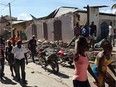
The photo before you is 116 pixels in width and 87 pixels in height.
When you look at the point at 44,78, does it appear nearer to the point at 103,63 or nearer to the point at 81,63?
the point at 103,63

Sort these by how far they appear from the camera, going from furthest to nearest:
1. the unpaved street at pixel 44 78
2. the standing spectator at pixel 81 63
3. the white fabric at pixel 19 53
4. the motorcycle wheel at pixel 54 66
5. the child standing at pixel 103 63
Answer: the motorcycle wheel at pixel 54 66, the unpaved street at pixel 44 78, the white fabric at pixel 19 53, the child standing at pixel 103 63, the standing spectator at pixel 81 63

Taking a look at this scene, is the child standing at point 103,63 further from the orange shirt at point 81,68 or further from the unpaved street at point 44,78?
the unpaved street at point 44,78

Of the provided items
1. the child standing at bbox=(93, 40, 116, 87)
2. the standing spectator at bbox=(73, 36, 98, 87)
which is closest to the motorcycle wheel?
the child standing at bbox=(93, 40, 116, 87)

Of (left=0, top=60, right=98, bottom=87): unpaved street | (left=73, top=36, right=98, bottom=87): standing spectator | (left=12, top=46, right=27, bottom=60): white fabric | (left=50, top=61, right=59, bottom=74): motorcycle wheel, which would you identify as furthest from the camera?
(left=50, top=61, right=59, bottom=74): motorcycle wheel

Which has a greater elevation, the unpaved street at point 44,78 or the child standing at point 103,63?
the child standing at point 103,63

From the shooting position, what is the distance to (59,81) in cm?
1141

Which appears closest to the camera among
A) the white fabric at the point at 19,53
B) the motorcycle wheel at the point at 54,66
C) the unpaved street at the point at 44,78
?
the white fabric at the point at 19,53

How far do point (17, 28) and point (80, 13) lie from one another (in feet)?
60.2

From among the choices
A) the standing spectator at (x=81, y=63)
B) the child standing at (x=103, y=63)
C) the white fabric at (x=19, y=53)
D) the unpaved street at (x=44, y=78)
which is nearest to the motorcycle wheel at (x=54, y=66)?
the unpaved street at (x=44, y=78)

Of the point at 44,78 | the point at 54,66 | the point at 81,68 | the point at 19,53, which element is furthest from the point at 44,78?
the point at 81,68

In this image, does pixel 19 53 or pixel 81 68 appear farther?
pixel 19 53

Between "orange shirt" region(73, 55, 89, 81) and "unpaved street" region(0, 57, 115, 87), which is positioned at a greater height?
"orange shirt" region(73, 55, 89, 81)

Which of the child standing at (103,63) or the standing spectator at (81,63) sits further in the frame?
the child standing at (103,63)

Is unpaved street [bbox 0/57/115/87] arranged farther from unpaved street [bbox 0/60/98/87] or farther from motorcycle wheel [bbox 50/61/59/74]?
motorcycle wheel [bbox 50/61/59/74]
